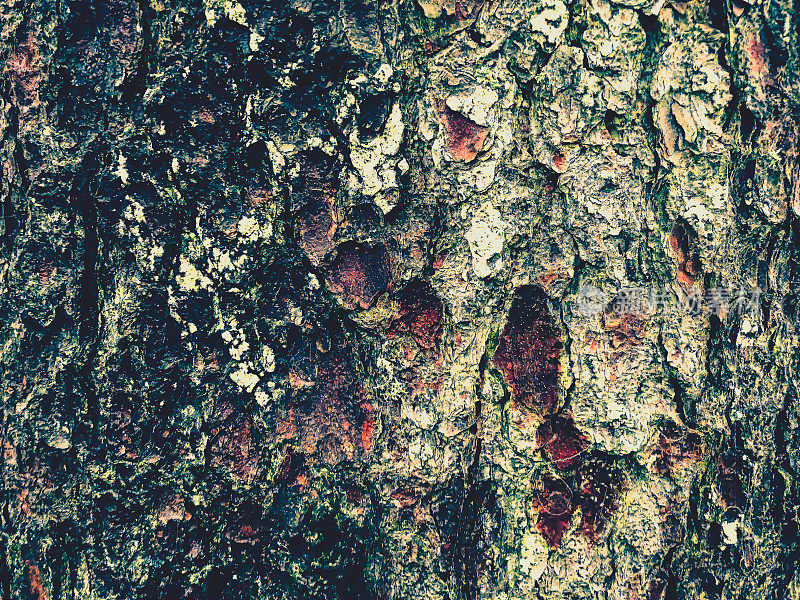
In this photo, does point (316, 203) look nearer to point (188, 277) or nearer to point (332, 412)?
point (188, 277)

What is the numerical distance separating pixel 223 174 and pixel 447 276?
0.48 metres

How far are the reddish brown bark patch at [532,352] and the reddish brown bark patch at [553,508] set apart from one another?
147 mm

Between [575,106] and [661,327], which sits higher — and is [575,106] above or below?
above

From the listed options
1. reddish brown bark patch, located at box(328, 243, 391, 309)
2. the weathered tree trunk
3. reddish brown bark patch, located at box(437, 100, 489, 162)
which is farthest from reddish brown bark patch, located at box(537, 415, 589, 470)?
reddish brown bark patch, located at box(437, 100, 489, 162)

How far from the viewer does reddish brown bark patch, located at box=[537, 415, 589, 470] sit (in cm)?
107

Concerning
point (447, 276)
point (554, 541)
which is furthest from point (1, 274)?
point (554, 541)

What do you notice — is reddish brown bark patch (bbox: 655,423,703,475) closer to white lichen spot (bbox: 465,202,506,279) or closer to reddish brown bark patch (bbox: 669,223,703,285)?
reddish brown bark patch (bbox: 669,223,703,285)

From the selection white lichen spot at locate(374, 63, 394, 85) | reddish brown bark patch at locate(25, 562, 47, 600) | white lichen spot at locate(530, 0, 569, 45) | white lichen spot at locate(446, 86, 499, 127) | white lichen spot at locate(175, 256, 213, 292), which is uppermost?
white lichen spot at locate(530, 0, 569, 45)

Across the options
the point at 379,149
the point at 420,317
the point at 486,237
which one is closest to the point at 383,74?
the point at 379,149

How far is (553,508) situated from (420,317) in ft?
1.50

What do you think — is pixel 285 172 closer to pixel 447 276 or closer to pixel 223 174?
pixel 223 174

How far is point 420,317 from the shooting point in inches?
42.8

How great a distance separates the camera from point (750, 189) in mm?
1028

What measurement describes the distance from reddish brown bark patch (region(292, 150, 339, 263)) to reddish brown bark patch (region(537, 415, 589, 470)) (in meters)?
0.56
